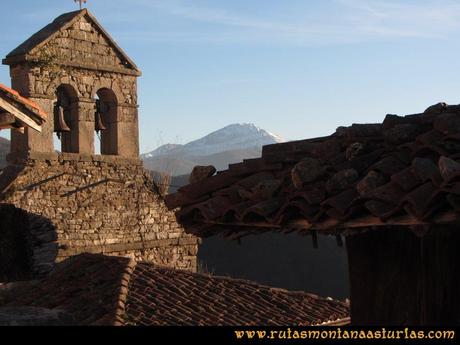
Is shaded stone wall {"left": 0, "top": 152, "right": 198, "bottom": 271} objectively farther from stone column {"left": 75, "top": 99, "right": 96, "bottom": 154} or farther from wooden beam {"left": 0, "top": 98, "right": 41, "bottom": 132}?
wooden beam {"left": 0, "top": 98, "right": 41, "bottom": 132}

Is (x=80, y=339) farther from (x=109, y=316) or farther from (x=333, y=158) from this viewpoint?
(x=109, y=316)

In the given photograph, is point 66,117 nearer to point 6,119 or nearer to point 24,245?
point 24,245

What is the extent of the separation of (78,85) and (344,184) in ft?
31.9

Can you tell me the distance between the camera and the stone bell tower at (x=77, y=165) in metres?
13.0

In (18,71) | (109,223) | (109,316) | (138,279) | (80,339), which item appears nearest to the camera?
(80,339)

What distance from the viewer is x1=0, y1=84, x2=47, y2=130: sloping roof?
256 inches

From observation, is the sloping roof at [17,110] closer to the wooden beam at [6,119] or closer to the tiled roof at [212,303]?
the wooden beam at [6,119]

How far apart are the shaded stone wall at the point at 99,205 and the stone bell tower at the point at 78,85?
0.26m

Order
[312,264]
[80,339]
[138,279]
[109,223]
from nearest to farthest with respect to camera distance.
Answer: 1. [80,339]
2. [138,279]
3. [109,223]
4. [312,264]

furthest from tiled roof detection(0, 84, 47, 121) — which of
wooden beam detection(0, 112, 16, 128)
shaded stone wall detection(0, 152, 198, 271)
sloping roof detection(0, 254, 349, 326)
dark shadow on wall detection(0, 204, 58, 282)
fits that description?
dark shadow on wall detection(0, 204, 58, 282)

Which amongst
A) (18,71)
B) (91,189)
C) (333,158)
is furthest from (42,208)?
(333,158)

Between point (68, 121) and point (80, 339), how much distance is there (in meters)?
10.3

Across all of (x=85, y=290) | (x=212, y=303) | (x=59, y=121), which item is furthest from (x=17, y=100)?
(x=59, y=121)

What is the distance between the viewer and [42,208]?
43.0 ft
